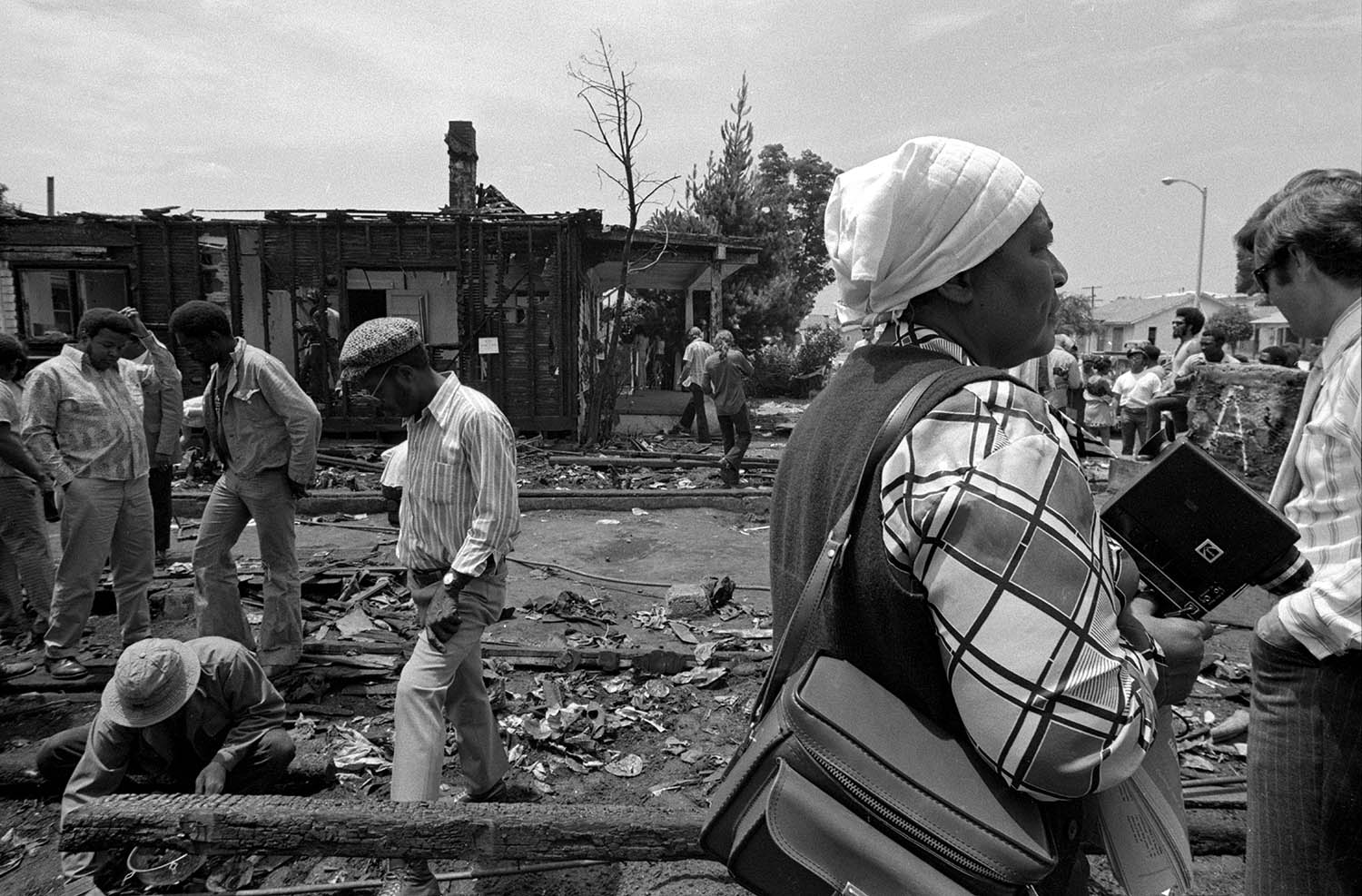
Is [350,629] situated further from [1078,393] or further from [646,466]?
[1078,393]

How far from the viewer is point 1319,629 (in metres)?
1.86

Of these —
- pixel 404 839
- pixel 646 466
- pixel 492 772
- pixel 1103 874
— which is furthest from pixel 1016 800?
pixel 646 466

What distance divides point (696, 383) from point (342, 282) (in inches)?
288

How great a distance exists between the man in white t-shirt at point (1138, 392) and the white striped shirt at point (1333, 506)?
34.3 ft

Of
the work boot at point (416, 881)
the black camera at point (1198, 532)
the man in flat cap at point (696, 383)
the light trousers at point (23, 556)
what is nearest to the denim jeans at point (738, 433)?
the man in flat cap at point (696, 383)

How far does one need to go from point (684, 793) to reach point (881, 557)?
131 inches

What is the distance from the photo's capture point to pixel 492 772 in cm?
387

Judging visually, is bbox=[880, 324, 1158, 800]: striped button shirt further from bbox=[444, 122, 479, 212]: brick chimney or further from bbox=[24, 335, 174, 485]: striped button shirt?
bbox=[444, 122, 479, 212]: brick chimney

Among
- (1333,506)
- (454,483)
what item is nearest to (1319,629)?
(1333,506)

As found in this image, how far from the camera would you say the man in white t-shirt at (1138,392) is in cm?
1178

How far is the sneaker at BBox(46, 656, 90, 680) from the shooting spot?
208 inches

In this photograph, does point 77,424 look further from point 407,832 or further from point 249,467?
point 407,832

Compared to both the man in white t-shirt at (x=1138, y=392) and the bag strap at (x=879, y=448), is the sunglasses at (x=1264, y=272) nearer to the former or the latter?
the bag strap at (x=879, y=448)

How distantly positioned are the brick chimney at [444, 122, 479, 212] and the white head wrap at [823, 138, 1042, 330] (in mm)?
20006
